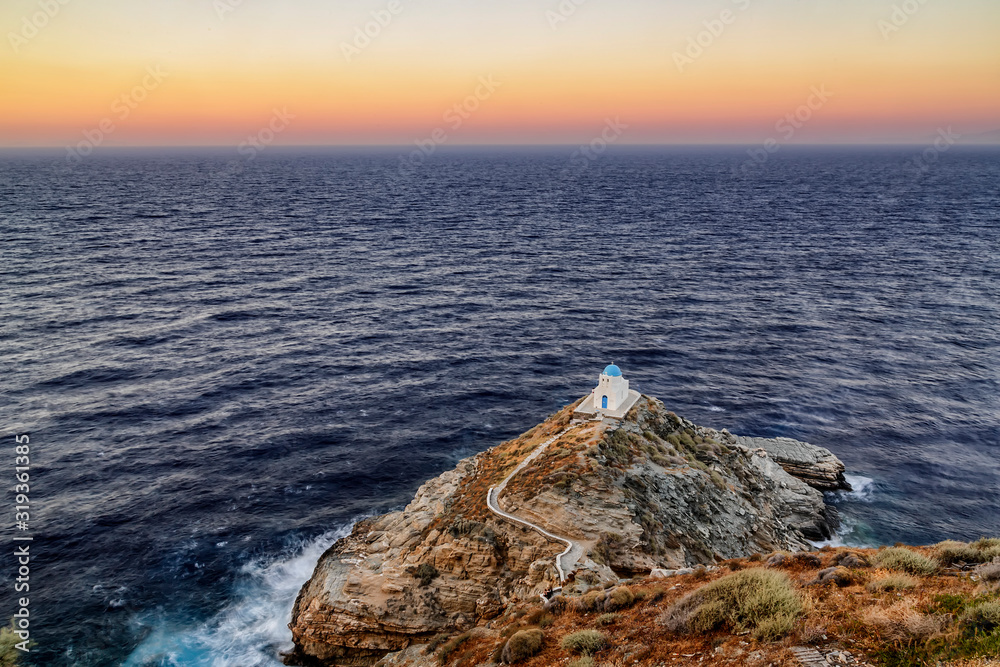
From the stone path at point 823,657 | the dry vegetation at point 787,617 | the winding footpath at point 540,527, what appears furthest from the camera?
the winding footpath at point 540,527

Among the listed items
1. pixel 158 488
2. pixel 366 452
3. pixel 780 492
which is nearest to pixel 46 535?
pixel 158 488

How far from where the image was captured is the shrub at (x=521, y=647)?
22.9 meters

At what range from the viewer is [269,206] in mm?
173875

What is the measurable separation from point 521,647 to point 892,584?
497 inches

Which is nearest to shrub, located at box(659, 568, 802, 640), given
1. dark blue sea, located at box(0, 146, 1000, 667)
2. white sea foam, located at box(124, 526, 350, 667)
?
white sea foam, located at box(124, 526, 350, 667)

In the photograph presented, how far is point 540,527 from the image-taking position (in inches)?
1378

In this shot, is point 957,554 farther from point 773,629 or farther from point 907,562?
point 773,629

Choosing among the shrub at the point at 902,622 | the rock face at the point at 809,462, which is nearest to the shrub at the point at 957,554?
the shrub at the point at 902,622

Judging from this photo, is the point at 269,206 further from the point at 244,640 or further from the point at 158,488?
the point at 244,640

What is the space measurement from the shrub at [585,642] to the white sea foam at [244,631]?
20281mm

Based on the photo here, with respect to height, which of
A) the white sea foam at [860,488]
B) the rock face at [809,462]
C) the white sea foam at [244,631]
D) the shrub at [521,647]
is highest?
the shrub at [521,647]

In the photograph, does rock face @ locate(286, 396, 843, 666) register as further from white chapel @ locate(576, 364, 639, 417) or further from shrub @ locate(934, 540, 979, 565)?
shrub @ locate(934, 540, 979, 565)

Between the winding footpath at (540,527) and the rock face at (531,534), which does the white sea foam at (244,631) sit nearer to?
the rock face at (531,534)

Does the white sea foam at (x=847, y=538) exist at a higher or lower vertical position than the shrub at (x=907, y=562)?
lower
